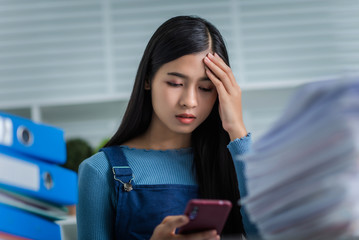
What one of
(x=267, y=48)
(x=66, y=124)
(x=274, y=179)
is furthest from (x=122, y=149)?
(x=267, y=48)

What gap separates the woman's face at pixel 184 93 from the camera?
1.30 m

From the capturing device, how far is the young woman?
1.32 metres

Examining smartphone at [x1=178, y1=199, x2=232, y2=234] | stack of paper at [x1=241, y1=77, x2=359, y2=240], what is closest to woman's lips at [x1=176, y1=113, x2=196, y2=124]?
smartphone at [x1=178, y1=199, x2=232, y2=234]

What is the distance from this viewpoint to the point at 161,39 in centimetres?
140

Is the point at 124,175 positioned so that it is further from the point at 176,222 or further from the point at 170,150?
the point at 176,222

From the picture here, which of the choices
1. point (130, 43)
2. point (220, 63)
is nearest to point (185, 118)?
point (220, 63)

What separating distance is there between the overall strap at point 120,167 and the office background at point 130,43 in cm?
162

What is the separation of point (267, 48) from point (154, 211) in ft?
6.43

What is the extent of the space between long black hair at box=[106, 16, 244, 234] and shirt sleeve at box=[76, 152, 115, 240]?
0.48ft

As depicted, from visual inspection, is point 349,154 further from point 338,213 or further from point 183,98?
point 183,98

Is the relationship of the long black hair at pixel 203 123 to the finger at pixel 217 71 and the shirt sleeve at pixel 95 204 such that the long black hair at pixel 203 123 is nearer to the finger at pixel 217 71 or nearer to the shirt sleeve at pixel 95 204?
the finger at pixel 217 71

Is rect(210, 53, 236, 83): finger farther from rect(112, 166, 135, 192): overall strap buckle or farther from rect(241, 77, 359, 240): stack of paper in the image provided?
rect(241, 77, 359, 240): stack of paper

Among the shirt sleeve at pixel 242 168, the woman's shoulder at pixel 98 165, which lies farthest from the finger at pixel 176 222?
the woman's shoulder at pixel 98 165

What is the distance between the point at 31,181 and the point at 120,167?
533 mm
